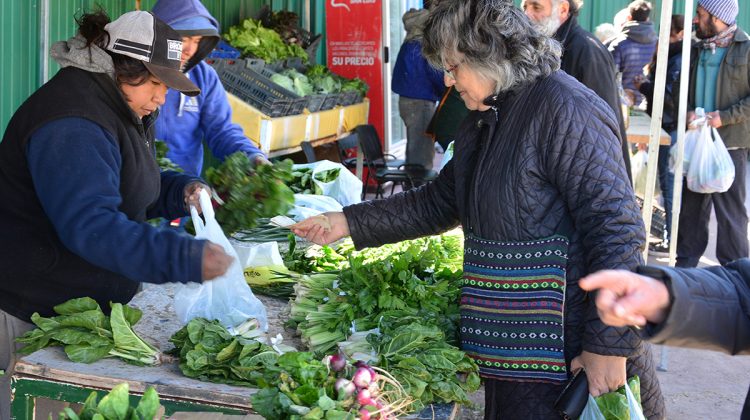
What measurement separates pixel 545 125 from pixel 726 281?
3.21 ft

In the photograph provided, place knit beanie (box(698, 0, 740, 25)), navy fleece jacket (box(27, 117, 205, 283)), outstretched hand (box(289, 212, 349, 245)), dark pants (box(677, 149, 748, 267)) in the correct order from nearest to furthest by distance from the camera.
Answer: navy fleece jacket (box(27, 117, 205, 283)) → outstretched hand (box(289, 212, 349, 245)) → knit beanie (box(698, 0, 740, 25)) → dark pants (box(677, 149, 748, 267))

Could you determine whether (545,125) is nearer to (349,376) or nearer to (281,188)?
(349,376)

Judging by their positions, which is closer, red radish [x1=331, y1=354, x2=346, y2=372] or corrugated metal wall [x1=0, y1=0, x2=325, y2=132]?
red radish [x1=331, y1=354, x2=346, y2=372]

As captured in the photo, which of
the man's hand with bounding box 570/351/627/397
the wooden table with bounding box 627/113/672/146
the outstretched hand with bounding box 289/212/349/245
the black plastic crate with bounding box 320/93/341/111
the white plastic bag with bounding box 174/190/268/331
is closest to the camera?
the man's hand with bounding box 570/351/627/397

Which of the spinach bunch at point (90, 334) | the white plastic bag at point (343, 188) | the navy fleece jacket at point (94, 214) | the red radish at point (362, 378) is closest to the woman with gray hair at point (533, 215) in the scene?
the red radish at point (362, 378)

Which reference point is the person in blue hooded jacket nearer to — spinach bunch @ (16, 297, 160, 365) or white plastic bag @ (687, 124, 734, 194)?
white plastic bag @ (687, 124, 734, 194)

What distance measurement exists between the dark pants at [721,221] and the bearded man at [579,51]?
2738 millimetres

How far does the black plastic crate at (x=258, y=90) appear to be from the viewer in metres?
7.61

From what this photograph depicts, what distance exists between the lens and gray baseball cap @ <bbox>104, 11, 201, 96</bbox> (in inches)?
104

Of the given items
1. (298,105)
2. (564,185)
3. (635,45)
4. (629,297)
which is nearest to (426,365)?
(564,185)

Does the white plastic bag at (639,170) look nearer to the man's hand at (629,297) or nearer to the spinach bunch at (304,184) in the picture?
the spinach bunch at (304,184)

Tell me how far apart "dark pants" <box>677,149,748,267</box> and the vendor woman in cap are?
513cm

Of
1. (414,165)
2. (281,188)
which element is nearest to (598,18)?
(414,165)

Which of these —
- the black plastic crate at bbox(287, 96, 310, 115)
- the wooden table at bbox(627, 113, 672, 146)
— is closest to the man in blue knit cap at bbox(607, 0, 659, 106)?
the wooden table at bbox(627, 113, 672, 146)
